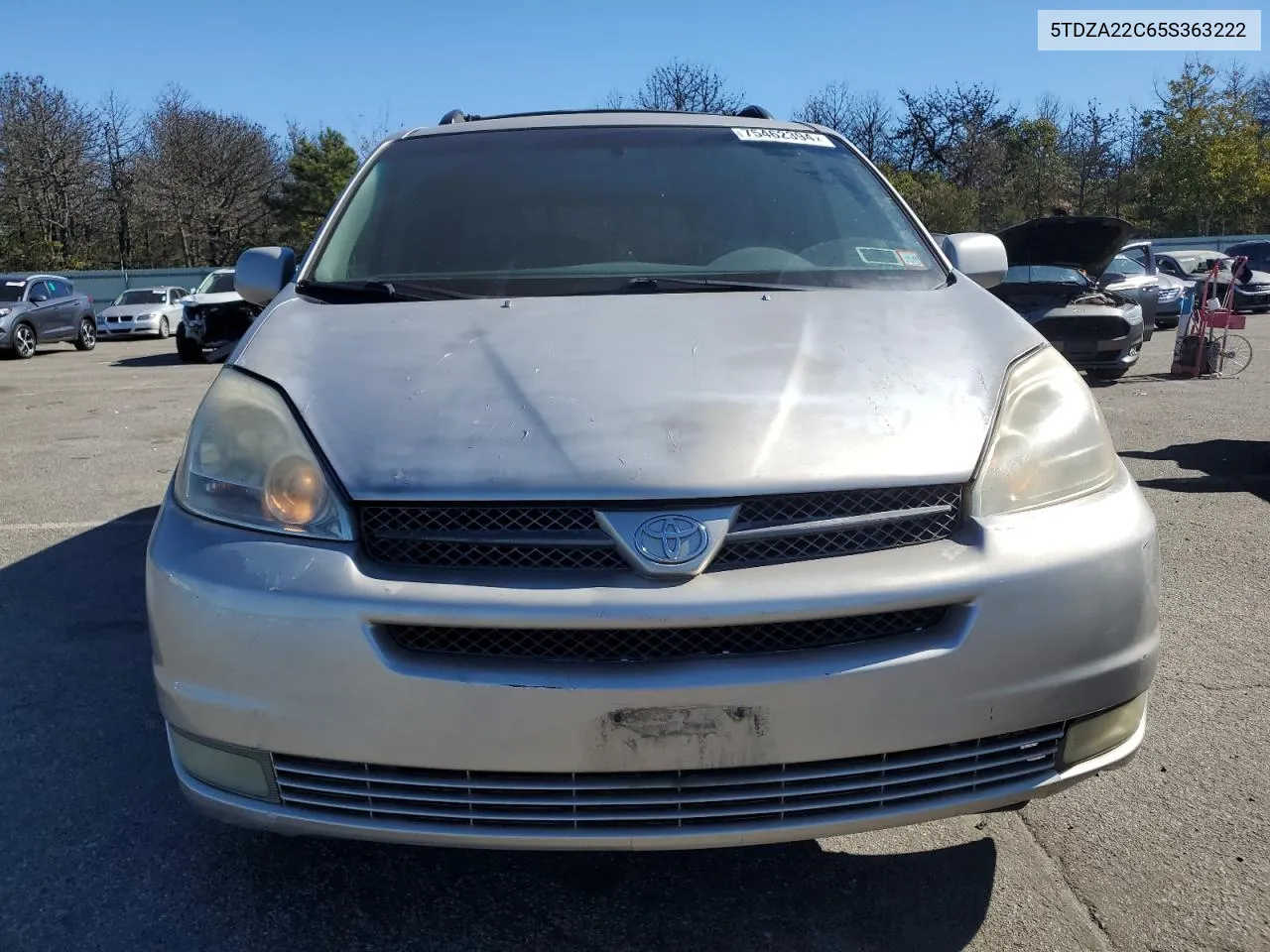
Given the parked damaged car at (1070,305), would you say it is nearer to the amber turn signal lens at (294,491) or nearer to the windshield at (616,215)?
the windshield at (616,215)

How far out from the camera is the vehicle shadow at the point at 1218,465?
612 cm

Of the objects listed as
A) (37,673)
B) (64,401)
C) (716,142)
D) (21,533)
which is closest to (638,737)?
(716,142)

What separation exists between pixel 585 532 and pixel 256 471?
0.68 meters

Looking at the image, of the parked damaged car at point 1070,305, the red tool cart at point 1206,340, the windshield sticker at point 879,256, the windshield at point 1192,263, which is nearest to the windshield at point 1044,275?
the parked damaged car at point 1070,305

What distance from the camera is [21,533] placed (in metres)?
5.43

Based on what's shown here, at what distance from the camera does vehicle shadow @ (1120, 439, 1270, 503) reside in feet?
20.1

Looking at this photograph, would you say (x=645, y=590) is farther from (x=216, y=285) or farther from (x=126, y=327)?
(x=126, y=327)

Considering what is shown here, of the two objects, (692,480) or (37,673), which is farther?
(37,673)

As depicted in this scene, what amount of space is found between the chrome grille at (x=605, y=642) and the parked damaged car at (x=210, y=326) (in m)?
16.2

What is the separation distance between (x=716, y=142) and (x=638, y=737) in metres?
2.23

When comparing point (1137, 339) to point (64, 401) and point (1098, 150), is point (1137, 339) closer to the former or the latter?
point (64, 401)

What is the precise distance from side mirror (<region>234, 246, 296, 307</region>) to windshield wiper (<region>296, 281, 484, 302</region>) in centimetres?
26

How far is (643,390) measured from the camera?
212 cm

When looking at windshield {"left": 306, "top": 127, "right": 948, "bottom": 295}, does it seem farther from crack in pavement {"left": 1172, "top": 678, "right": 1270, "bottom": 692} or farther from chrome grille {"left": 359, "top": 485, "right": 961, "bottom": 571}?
crack in pavement {"left": 1172, "top": 678, "right": 1270, "bottom": 692}
